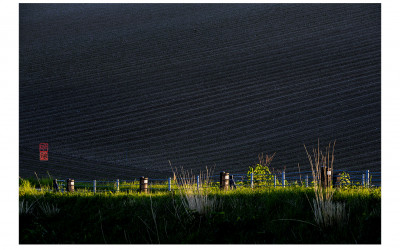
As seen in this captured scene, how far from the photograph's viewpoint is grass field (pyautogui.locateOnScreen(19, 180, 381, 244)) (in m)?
4.29

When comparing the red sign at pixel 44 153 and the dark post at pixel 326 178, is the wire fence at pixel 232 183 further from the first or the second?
the red sign at pixel 44 153

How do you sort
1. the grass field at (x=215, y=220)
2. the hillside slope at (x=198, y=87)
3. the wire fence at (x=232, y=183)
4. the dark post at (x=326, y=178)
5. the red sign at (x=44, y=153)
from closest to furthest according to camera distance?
the grass field at (x=215, y=220), the dark post at (x=326, y=178), the wire fence at (x=232, y=183), the red sign at (x=44, y=153), the hillside slope at (x=198, y=87)

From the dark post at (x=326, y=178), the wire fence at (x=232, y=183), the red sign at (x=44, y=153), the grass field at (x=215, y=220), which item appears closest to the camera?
the grass field at (x=215, y=220)

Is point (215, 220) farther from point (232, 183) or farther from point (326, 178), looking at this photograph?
point (232, 183)

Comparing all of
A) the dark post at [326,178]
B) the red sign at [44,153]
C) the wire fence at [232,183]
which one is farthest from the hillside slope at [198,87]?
the dark post at [326,178]

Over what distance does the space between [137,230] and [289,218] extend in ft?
6.34

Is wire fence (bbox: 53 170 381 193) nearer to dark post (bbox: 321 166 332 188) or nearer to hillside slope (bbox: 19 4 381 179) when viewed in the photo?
dark post (bbox: 321 166 332 188)

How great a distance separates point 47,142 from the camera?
19.1 metres

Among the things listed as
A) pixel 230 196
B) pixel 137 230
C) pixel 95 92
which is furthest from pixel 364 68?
pixel 137 230

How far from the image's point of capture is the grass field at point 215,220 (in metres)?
4.29

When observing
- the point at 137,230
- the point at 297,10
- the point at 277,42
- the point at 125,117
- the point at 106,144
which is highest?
the point at 297,10

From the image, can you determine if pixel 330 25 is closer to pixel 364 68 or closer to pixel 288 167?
pixel 364 68

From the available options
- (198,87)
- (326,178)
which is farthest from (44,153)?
(326,178)

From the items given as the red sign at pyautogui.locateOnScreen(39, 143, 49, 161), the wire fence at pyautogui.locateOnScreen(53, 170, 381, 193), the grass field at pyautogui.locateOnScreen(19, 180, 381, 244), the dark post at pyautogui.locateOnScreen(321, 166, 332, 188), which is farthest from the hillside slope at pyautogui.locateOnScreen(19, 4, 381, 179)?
the dark post at pyautogui.locateOnScreen(321, 166, 332, 188)
